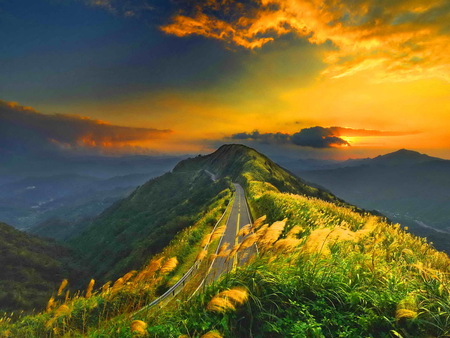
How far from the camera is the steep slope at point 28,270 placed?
5784cm

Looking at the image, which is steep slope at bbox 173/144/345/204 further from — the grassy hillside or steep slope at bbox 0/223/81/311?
steep slope at bbox 0/223/81/311

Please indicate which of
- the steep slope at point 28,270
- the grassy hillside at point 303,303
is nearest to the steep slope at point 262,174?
the grassy hillside at point 303,303

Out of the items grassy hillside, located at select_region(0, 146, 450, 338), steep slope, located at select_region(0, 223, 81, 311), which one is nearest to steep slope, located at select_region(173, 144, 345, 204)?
grassy hillside, located at select_region(0, 146, 450, 338)

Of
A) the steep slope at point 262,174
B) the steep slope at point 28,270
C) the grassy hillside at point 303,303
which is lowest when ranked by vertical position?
the steep slope at point 28,270

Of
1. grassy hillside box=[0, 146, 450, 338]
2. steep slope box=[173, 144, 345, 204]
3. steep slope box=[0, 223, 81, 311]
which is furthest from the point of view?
steep slope box=[173, 144, 345, 204]

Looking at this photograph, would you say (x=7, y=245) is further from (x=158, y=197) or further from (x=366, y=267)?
(x=366, y=267)

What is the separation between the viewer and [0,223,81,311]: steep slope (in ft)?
190

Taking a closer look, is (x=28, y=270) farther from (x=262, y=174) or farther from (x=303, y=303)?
(x=303, y=303)

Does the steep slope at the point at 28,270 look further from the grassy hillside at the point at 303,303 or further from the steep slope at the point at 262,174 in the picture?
the grassy hillside at the point at 303,303

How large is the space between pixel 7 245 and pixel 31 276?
106ft

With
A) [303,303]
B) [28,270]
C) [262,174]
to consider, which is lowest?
[28,270]

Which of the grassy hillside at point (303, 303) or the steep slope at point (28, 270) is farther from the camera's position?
the steep slope at point (28, 270)

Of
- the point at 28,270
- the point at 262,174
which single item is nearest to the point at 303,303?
the point at 262,174

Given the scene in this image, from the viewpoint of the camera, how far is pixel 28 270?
8119cm
